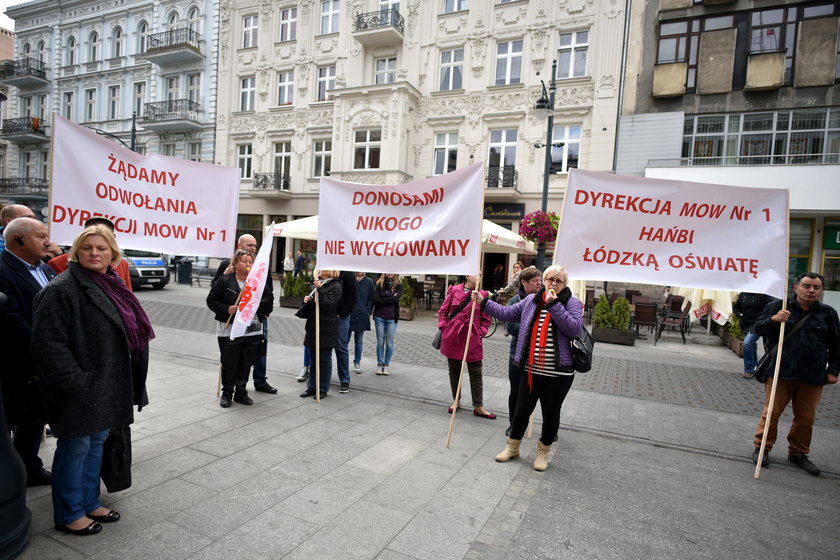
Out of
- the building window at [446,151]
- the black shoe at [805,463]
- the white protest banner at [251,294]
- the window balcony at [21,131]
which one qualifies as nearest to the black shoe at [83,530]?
the white protest banner at [251,294]

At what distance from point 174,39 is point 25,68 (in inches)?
562

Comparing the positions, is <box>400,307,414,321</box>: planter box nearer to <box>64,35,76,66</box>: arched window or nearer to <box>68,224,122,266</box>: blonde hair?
<box>68,224,122,266</box>: blonde hair

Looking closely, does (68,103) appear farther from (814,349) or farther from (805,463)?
(805,463)

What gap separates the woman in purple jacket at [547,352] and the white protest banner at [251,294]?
113 inches

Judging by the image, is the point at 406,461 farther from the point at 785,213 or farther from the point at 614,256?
the point at 785,213

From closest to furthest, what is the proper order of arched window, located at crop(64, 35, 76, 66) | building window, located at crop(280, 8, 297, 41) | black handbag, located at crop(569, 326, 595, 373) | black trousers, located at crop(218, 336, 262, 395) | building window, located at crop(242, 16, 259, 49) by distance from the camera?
1. black handbag, located at crop(569, 326, 595, 373)
2. black trousers, located at crop(218, 336, 262, 395)
3. building window, located at crop(280, 8, 297, 41)
4. building window, located at crop(242, 16, 259, 49)
5. arched window, located at crop(64, 35, 76, 66)

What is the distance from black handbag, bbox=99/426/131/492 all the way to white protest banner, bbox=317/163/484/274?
111 inches

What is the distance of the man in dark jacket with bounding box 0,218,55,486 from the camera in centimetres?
302

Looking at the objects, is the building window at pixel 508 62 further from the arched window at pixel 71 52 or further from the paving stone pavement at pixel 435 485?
the arched window at pixel 71 52

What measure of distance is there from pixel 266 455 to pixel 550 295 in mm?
2877

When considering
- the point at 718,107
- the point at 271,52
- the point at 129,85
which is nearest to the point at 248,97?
the point at 271,52

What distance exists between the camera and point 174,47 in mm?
26594

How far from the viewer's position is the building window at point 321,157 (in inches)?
981

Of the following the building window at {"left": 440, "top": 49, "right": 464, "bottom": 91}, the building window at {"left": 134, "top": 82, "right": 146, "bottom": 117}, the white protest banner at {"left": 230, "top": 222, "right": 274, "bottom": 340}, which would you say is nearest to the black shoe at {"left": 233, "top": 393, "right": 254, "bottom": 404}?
the white protest banner at {"left": 230, "top": 222, "right": 274, "bottom": 340}
